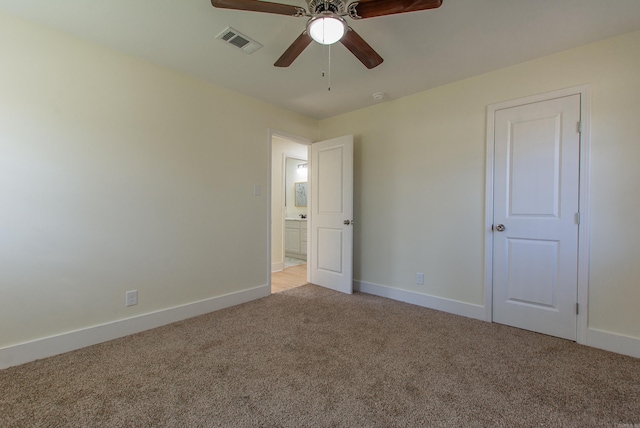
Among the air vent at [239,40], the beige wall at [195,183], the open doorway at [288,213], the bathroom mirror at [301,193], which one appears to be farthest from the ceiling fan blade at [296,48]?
the bathroom mirror at [301,193]

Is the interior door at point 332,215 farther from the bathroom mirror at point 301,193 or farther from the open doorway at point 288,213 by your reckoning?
the bathroom mirror at point 301,193

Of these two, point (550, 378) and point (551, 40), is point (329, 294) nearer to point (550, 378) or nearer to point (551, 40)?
point (550, 378)

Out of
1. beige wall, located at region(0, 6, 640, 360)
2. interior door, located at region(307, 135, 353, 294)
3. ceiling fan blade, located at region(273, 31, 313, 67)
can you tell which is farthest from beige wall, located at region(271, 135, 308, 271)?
ceiling fan blade, located at region(273, 31, 313, 67)

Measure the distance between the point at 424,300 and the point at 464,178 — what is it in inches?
54.3

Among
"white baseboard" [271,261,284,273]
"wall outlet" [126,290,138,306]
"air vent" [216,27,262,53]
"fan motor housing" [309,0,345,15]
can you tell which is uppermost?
"air vent" [216,27,262,53]

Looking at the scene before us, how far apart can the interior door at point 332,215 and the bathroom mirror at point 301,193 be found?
247 cm

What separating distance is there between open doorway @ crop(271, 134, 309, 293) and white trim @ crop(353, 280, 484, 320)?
984 millimetres

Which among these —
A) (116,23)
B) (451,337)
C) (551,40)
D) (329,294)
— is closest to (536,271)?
(451,337)

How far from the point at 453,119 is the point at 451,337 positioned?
82.5 inches

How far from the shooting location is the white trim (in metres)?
2.73

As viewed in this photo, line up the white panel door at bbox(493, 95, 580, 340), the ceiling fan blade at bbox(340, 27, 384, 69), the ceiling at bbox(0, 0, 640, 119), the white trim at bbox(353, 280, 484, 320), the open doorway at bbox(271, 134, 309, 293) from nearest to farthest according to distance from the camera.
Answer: the ceiling fan blade at bbox(340, 27, 384, 69), the ceiling at bbox(0, 0, 640, 119), the white panel door at bbox(493, 95, 580, 340), the white trim at bbox(353, 280, 484, 320), the open doorway at bbox(271, 134, 309, 293)

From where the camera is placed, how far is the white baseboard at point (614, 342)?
200cm

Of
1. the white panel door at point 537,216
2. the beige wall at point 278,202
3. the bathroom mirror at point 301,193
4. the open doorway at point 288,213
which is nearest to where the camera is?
the white panel door at point 537,216

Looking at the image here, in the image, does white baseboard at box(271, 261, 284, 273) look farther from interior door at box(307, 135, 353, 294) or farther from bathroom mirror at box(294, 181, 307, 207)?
bathroom mirror at box(294, 181, 307, 207)
